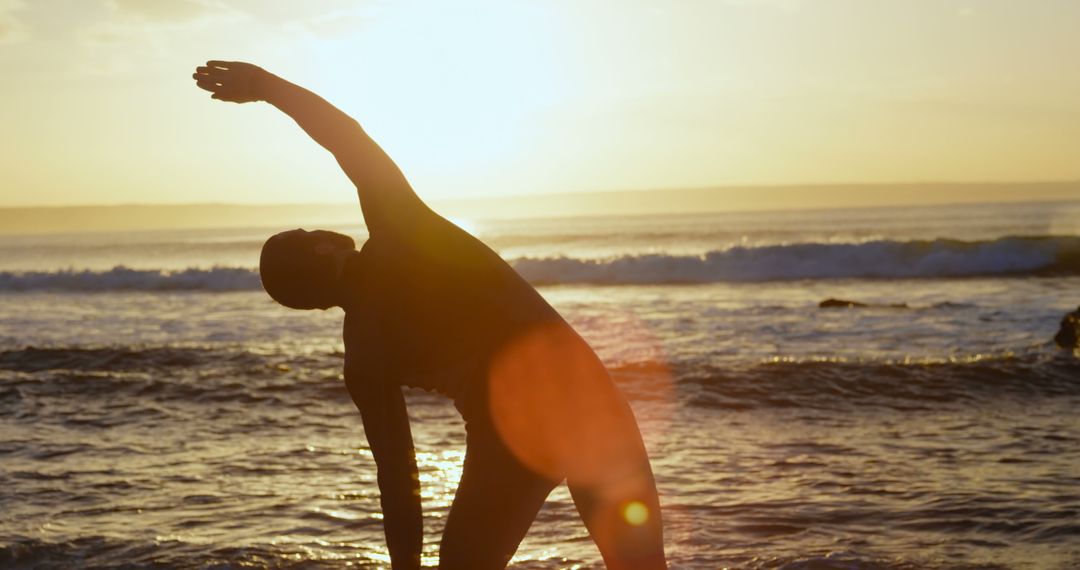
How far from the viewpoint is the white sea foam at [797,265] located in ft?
101

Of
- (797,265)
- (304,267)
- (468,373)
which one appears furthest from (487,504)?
(797,265)

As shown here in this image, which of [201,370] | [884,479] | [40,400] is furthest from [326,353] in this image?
[884,479]

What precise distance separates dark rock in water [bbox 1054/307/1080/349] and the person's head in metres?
12.5

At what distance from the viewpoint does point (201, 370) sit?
45.9 feet

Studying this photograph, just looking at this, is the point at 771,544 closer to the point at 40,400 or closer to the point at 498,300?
the point at 498,300

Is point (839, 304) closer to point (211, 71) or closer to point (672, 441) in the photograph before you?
point (672, 441)

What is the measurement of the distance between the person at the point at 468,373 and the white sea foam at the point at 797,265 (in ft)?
90.8

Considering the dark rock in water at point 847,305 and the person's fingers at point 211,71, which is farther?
the dark rock in water at point 847,305

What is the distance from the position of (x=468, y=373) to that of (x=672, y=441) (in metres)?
6.22

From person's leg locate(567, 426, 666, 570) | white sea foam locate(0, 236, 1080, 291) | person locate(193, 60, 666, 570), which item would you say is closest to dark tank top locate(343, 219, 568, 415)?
person locate(193, 60, 666, 570)

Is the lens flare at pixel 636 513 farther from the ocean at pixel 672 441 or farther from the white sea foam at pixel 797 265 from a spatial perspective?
the white sea foam at pixel 797 265

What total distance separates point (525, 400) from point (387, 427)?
1.31ft

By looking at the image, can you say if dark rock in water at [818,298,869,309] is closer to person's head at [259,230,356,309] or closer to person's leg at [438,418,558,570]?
person's leg at [438,418,558,570]

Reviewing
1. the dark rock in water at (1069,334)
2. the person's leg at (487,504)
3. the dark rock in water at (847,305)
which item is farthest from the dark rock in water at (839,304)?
the person's leg at (487,504)
